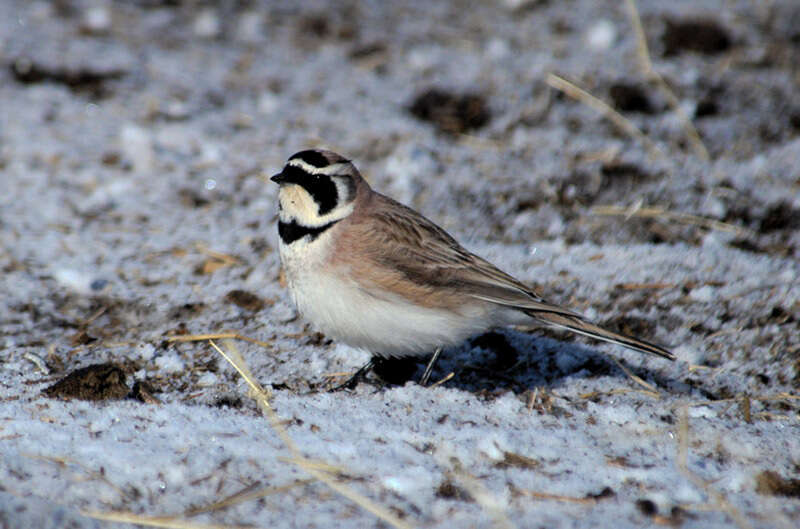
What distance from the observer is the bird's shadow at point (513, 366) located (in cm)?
448

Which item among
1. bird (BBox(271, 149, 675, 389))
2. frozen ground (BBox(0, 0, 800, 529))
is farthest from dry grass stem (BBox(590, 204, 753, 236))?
bird (BBox(271, 149, 675, 389))

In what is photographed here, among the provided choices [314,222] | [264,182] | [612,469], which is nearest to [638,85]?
[264,182]

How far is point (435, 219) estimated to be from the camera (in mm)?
5848

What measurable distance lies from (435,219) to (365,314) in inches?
73.8

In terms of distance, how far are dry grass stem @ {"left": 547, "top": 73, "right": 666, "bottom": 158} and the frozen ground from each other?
94 millimetres

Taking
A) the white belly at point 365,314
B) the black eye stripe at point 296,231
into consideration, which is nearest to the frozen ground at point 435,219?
the white belly at point 365,314

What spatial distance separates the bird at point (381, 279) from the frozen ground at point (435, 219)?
31 centimetres

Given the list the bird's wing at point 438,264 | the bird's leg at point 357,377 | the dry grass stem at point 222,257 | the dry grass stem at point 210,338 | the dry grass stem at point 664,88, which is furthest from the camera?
the dry grass stem at point 664,88

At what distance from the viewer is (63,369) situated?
14.5 ft

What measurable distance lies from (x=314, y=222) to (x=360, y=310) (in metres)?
0.53

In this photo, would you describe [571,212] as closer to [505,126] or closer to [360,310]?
[505,126]

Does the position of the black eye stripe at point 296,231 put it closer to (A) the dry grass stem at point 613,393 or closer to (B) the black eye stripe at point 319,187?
(B) the black eye stripe at point 319,187

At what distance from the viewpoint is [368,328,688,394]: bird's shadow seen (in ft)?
14.7

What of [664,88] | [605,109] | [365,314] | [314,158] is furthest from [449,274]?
[664,88]
